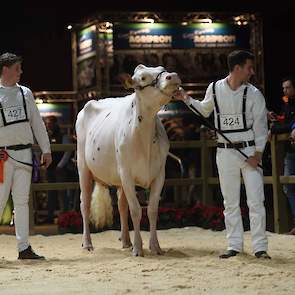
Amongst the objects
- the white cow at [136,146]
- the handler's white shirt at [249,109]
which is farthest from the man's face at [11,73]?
the handler's white shirt at [249,109]

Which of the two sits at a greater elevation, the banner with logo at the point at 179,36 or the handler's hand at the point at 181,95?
the banner with logo at the point at 179,36

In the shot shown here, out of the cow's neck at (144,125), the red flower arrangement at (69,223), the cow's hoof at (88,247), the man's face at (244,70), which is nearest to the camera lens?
the man's face at (244,70)

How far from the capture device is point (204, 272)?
21.1 ft

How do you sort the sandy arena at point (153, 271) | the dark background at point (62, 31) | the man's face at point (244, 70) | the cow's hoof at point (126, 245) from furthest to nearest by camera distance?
the dark background at point (62, 31) < the cow's hoof at point (126, 245) < the man's face at point (244, 70) < the sandy arena at point (153, 271)

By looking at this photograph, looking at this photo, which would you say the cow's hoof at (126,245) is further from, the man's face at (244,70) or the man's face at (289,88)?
the man's face at (289,88)

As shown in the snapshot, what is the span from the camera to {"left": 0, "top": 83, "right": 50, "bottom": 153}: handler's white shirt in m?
7.61

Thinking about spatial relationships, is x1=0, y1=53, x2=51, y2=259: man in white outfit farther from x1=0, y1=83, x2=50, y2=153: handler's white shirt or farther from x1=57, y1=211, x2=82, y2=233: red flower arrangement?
x1=57, y1=211, x2=82, y2=233: red flower arrangement

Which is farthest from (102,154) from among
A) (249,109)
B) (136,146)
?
(249,109)

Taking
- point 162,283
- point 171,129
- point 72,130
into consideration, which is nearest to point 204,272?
point 162,283

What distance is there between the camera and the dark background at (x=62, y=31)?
2177 cm

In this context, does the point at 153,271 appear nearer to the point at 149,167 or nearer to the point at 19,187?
the point at 149,167

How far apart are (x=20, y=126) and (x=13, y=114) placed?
13 cm

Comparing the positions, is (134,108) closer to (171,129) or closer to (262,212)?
(262,212)

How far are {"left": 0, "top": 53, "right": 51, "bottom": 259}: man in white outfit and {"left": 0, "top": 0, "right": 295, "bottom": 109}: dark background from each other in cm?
1401
